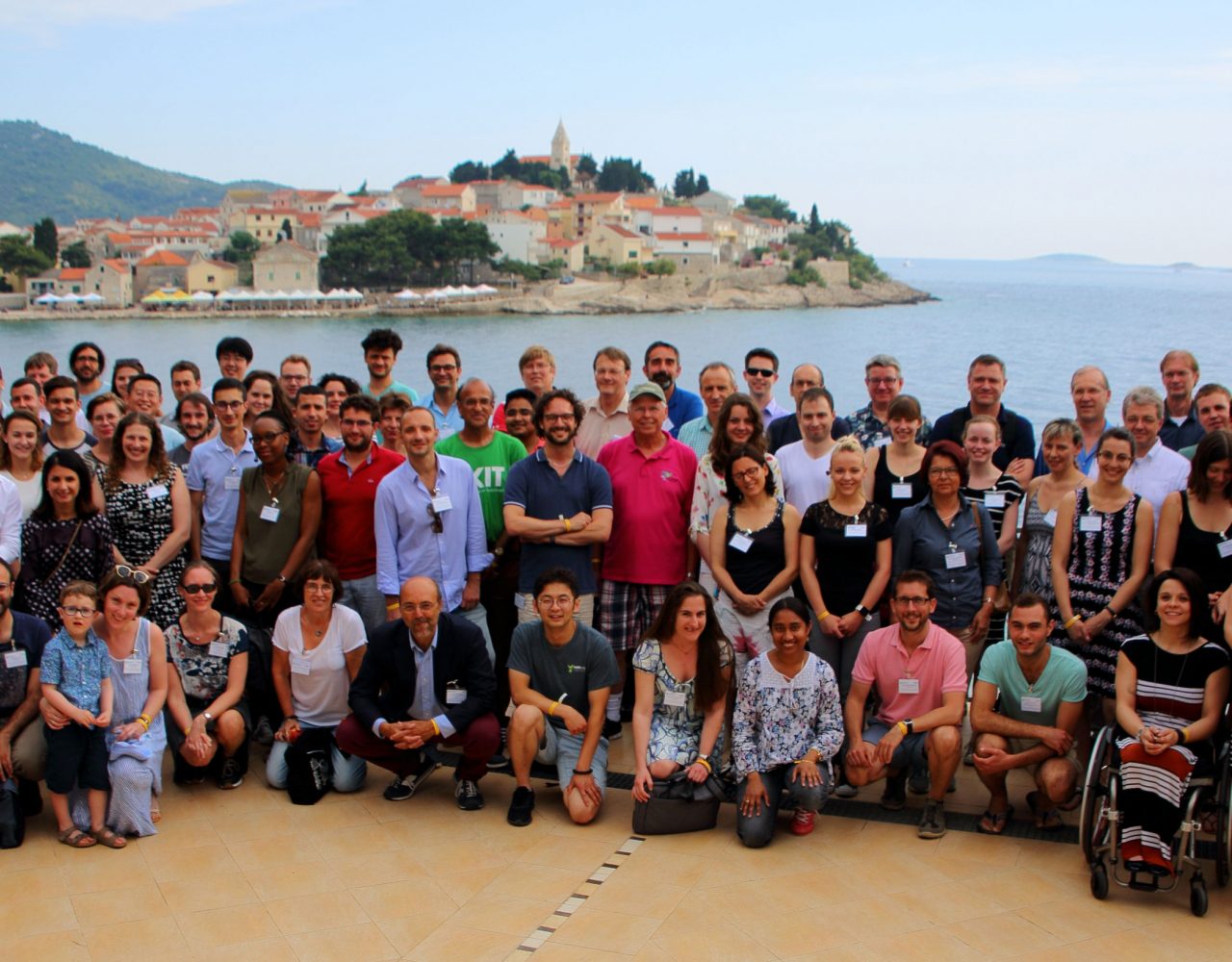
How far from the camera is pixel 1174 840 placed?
3.97 meters

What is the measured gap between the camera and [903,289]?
11538 centimetres

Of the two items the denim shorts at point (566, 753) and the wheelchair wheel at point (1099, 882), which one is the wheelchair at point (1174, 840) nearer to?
the wheelchair wheel at point (1099, 882)

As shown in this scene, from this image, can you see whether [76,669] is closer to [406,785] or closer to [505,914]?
[406,785]

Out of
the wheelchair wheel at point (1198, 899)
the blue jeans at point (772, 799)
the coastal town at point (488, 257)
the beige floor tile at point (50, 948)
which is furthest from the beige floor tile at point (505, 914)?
the coastal town at point (488, 257)

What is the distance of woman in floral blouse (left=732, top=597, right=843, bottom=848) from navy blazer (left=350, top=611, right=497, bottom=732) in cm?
111

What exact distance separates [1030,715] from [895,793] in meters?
0.66

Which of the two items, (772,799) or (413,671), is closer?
(772,799)

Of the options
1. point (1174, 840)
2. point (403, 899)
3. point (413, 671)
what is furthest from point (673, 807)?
point (1174, 840)

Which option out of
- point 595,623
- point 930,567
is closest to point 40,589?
point 595,623

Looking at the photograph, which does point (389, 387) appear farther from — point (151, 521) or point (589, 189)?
point (589, 189)

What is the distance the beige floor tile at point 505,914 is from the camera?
382cm

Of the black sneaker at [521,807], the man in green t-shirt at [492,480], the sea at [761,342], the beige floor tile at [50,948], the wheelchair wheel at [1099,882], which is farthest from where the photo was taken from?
the sea at [761,342]

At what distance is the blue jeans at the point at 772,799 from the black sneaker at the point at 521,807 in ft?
2.83

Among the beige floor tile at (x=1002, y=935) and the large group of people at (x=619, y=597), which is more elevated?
the large group of people at (x=619, y=597)
